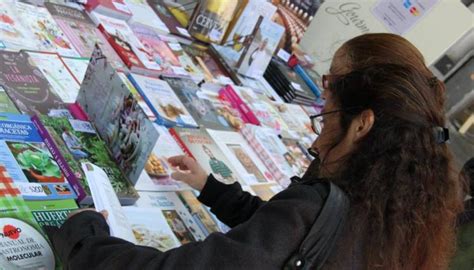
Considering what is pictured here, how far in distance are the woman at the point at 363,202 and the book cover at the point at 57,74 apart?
741 mm

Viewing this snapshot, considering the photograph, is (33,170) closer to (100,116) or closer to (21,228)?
(21,228)

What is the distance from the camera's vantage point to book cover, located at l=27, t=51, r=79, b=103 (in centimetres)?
177

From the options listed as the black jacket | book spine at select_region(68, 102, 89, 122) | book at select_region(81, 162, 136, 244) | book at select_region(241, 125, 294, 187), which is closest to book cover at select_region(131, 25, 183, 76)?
book at select_region(241, 125, 294, 187)

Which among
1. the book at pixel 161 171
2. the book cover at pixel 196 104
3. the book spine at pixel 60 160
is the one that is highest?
the book spine at pixel 60 160

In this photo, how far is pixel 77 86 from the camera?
6.09 ft

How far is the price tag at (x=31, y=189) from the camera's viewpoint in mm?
1286

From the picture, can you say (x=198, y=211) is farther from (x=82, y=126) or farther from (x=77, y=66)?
(x=77, y=66)

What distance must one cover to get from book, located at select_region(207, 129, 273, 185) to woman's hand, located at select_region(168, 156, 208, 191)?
43cm

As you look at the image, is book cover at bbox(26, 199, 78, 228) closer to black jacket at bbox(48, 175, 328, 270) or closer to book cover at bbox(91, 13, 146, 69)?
black jacket at bbox(48, 175, 328, 270)

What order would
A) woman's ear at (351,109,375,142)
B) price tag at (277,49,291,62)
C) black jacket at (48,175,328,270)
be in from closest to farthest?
1. black jacket at (48,175,328,270)
2. woman's ear at (351,109,375,142)
3. price tag at (277,49,291,62)

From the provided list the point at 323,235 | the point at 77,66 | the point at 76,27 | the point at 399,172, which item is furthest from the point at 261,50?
the point at 323,235

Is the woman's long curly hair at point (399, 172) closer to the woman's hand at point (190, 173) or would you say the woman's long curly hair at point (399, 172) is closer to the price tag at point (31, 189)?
the woman's hand at point (190, 173)

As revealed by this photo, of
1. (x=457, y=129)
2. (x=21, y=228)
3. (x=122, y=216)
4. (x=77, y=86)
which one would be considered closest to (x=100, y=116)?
(x=77, y=86)

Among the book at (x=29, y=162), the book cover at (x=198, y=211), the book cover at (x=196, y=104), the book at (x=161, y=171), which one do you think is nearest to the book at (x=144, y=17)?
the book cover at (x=196, y=104)
